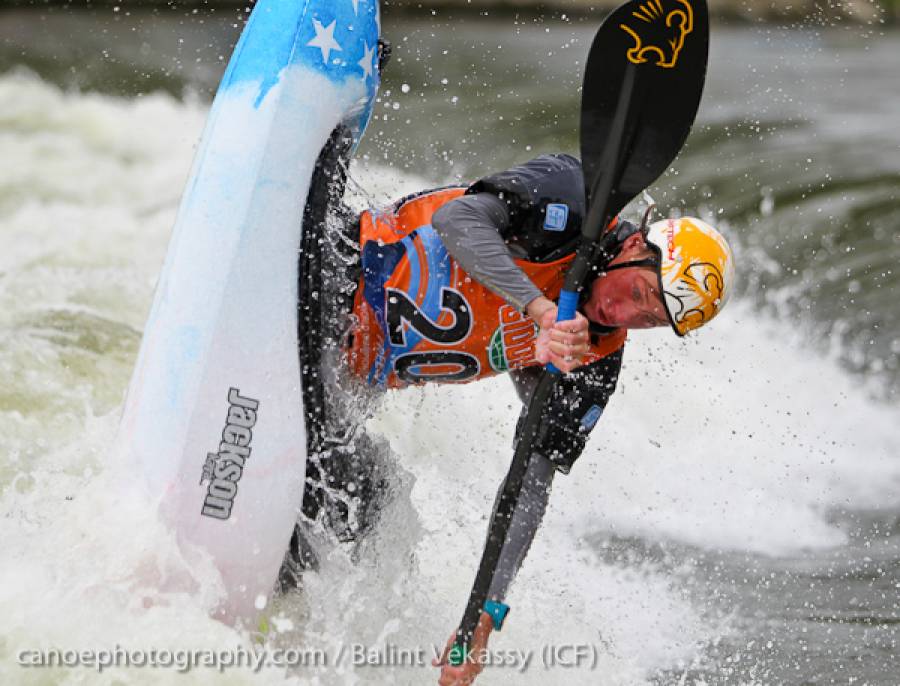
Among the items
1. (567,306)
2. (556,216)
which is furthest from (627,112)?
Answer: (567,306)

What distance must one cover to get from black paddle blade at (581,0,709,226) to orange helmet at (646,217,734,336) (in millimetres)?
169

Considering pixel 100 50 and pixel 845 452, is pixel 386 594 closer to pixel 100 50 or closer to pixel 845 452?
pixel 845 452

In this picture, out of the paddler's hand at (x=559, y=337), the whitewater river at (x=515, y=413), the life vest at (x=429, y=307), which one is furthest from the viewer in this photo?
the whitewater river at (x=515, y=413)

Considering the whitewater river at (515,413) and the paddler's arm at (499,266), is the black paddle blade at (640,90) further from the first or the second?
the whitewater river at (515,413)

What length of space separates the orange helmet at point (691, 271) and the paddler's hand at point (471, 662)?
0.93 m

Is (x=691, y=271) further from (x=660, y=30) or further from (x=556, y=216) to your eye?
(x=660, y=30)

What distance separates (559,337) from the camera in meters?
2.88

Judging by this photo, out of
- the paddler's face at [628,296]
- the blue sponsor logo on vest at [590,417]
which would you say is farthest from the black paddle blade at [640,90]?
the blue sponsor logo on vest at [590,417]

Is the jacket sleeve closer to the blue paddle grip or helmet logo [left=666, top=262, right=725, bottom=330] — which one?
the blue paddle grip

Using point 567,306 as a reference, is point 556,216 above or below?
above

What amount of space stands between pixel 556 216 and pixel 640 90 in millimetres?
411

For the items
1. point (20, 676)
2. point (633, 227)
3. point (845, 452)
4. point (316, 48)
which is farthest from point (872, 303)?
point (20, 676)

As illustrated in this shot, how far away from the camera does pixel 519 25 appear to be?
1205cm

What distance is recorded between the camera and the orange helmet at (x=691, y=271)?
2.97 meters
